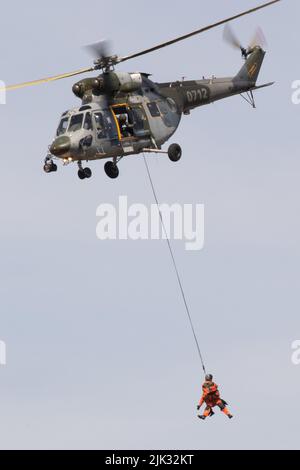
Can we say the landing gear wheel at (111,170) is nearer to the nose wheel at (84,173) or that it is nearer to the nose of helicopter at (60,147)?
the nose wheel at (84,173)

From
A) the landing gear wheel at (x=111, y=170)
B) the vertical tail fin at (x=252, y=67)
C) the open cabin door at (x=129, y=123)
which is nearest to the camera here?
the open cabin door at (x=129, y=123)

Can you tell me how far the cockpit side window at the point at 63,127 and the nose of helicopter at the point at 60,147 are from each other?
1.15 m

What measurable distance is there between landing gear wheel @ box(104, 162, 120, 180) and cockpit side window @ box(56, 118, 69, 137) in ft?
7.42

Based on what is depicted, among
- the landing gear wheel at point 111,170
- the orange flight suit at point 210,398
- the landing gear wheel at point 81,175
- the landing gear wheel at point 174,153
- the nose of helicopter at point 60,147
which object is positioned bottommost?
the orange flight suit at point 210,398

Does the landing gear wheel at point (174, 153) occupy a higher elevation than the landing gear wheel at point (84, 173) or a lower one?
higher

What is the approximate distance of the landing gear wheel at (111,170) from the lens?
2152 inches

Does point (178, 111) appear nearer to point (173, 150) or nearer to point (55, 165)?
point (173, 150)

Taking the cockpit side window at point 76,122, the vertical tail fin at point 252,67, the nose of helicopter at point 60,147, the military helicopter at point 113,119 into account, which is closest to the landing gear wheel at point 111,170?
the military helicopter at point 113,119

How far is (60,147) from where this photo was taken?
52219 mm

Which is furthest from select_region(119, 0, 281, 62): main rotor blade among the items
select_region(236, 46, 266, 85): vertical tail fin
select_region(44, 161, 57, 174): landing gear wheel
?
select_region(236, 46, 266, 85): vertical tail fin

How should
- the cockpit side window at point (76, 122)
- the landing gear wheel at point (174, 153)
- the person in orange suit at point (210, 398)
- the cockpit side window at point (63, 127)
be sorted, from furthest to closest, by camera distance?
the landing gear wheel at point (174, 153)
the cockpit side window at point (63, 127)
the cockpit side window at point (76, 122)
the person in orange suit at point (210, 398)
